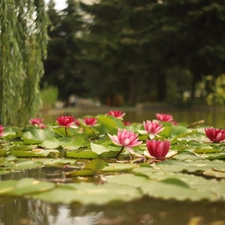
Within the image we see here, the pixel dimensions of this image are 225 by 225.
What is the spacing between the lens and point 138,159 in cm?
125

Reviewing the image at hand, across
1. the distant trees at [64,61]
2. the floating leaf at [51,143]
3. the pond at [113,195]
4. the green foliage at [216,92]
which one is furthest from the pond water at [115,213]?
the distant trees at [64,61]

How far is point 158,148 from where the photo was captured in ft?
3.71

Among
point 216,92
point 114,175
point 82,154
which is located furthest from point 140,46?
point 114,175

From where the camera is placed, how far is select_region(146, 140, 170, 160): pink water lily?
3.67 ft

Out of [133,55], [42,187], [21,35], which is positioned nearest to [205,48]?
[133,55]

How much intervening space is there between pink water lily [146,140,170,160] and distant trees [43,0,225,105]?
15.6 ft

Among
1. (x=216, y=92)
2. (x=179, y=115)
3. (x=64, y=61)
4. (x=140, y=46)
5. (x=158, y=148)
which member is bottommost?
(x=179, y=115)

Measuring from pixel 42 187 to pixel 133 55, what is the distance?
9967 millimetres

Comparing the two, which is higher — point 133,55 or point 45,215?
point 133,55

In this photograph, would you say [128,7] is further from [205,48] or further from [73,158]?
[73,158]

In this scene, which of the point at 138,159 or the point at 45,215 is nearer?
the point at 45,215

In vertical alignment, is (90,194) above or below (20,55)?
below

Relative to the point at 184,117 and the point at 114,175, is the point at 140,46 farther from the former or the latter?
the point at 114,175

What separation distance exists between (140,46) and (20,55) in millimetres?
7160
